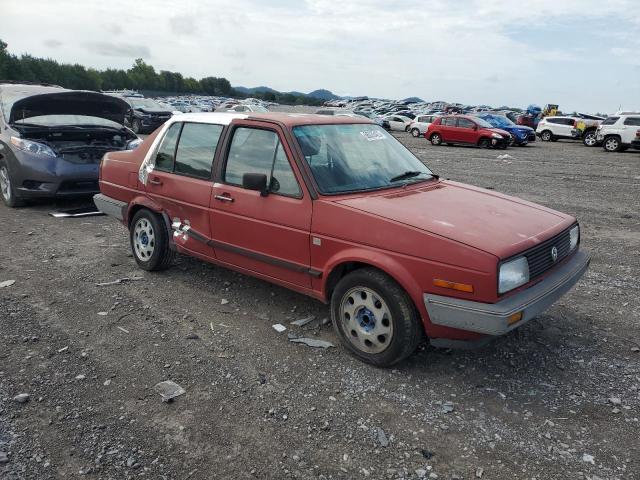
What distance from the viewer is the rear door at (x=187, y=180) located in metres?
4.67

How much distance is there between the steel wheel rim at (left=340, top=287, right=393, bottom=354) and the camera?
3.55 metres

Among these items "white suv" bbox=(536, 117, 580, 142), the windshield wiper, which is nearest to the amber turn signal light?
the windshield wiper

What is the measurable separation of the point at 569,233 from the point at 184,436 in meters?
3.21

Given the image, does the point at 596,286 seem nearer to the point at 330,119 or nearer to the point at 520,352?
the point at 520,352

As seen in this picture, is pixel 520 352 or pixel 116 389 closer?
Answer: pixel 116 389

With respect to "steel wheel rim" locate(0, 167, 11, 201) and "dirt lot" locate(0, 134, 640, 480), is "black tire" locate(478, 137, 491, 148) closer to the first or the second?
"dirt lot" locate(0, 134, 640, 480)

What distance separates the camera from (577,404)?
3.29m

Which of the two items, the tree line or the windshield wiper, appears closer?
the windshield wiper

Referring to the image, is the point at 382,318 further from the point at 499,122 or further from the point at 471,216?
the point at 499,122

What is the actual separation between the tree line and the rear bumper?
8435cm

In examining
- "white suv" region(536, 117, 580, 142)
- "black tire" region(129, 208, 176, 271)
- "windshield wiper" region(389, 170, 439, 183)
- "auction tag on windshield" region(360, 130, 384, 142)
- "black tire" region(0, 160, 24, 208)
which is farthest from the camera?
"white suv" region(536, 117, 580, 142)

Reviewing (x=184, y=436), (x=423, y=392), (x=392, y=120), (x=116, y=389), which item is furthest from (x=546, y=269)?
(x=392, y=120)

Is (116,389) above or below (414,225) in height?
below

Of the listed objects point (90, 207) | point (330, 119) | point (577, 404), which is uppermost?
point (330, 119)
